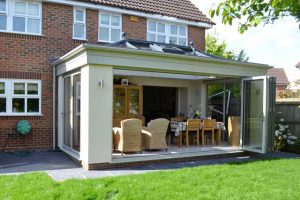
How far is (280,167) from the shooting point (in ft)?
28.5

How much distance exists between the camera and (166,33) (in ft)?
48.1

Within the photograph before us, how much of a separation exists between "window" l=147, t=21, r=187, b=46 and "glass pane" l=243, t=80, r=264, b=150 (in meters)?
4.90

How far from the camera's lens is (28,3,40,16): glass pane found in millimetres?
11672

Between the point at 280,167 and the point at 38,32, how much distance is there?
30.8 ft

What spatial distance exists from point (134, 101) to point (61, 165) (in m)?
5.38

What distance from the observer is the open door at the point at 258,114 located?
10277 millimetres

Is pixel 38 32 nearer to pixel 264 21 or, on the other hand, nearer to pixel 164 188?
pixel 164 188

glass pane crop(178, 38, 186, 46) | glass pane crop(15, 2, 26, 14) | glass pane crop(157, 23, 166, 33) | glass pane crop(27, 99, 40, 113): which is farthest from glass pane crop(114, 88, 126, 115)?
glass pane crop(15, 2, 26, 14)

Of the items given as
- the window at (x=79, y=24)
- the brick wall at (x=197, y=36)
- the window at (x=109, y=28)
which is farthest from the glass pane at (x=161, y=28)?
the window at (x=79, y=24)

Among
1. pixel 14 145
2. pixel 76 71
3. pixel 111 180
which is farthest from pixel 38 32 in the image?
pixel 111 180

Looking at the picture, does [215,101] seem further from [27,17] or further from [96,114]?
[27,17]

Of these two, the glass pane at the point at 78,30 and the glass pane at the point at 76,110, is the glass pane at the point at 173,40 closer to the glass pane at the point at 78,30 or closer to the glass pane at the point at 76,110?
the glass pane at the point at 78,30

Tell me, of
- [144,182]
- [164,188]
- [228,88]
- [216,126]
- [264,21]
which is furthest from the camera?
[228,88]

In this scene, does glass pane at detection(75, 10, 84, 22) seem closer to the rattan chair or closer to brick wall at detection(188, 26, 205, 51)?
brick wall at detection(188, 26, 205, 51)
